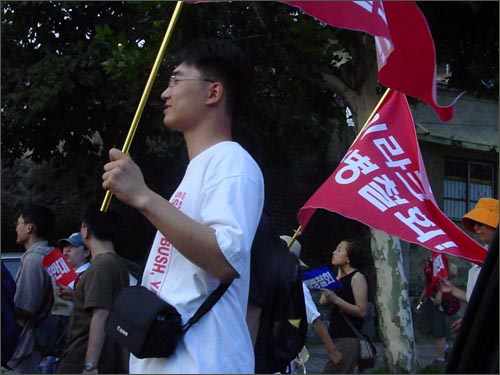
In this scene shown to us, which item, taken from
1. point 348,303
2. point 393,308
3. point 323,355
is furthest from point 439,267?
point 323,355

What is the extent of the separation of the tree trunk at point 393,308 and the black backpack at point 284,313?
5.92 m

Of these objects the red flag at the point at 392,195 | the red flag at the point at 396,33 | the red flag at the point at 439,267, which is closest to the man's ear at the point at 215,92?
the red flag at the point at 396,33

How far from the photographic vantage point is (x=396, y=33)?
9.77ft

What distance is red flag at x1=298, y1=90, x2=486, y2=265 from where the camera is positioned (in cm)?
411

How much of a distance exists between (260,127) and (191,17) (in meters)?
3.63

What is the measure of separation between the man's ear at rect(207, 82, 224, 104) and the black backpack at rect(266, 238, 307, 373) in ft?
2.07

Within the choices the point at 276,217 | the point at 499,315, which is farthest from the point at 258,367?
the point at 276,217

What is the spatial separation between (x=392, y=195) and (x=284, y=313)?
3.46 ft

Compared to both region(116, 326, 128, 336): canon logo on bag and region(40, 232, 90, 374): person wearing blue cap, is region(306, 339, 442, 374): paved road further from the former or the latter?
region(116, 326, 128, 336): canon logo on bag

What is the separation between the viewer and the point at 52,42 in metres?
12.3

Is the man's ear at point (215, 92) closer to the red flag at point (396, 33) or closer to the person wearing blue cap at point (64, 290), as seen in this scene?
the red flag at point (396, 33)

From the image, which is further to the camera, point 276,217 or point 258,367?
point 276,217

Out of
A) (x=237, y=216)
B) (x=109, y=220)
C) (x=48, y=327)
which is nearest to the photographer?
(x=237, y=216)

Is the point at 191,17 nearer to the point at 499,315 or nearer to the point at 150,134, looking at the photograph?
the point at 150,134
